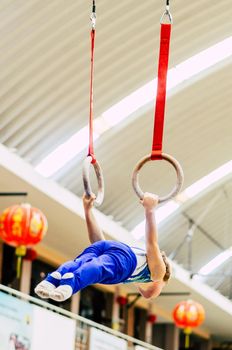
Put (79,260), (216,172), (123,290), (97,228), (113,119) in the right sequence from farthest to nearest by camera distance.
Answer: (123,290), (216,172), (113,119), (97,228), (79,260)

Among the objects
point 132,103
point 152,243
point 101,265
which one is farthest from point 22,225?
point 101,265

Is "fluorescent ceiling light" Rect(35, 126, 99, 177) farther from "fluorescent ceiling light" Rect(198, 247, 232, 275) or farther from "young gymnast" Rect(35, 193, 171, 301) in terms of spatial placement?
"fluorescent ceiling light" Rect(198, 247, 232, 275)

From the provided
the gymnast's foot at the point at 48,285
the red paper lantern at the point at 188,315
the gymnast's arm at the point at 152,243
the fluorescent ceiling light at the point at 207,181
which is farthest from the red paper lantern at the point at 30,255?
the gymnast's foot at the point at 48,285

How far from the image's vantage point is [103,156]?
41.7 feet

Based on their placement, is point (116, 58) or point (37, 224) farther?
point (116, 58)

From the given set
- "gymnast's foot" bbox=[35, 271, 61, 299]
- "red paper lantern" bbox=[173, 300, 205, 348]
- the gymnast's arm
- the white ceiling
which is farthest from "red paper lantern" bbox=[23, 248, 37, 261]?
"gymnast's foot" bbox=[35, 271, 61, 299]

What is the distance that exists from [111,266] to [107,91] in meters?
6.02

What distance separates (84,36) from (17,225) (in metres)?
2.03

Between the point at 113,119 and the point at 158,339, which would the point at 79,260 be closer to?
the point at 113,119

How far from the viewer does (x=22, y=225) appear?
984cm

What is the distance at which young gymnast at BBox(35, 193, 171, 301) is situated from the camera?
5062mm

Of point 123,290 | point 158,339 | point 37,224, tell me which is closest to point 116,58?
point 37,224

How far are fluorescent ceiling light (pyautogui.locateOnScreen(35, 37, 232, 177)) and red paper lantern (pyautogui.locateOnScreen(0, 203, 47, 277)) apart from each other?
188 centimetres

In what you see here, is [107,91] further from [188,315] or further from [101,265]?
[101,265]
